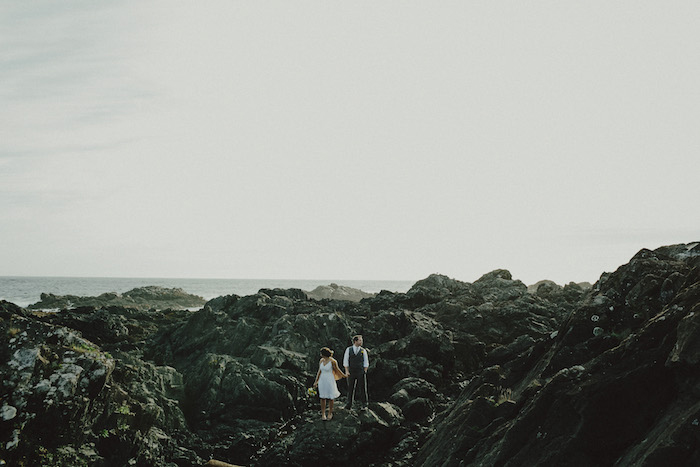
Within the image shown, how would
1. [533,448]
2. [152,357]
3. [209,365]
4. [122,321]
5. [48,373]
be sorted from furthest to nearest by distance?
[122,321], [152,357], [209,365], [48,373], [533,448]

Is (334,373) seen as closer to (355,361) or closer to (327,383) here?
(327,383)

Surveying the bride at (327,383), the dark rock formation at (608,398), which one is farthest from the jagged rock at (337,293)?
the dark rock formation at (608,398)

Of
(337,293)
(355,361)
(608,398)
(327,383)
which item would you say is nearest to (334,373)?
(327,383)

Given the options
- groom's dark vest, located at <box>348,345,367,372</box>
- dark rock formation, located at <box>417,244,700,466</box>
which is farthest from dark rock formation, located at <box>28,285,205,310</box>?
dark rock formation, located at <box>417,244,700,466</box>

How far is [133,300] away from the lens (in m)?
68.1

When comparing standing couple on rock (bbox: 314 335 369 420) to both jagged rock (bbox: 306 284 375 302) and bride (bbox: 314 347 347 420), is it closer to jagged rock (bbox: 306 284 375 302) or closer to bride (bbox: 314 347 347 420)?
bride (bbox: 314 347 347 420)

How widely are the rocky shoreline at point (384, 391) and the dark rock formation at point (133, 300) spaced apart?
112ft

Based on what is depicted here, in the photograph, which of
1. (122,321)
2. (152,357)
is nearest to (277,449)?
(152,357)

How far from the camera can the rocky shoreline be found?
9242mm

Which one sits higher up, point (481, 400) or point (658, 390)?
point (658, 390)

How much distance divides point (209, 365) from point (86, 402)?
987cm

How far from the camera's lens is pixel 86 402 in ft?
43.1

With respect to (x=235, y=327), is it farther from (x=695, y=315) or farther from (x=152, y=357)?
(x=695, y=315)

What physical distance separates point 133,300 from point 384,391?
2230 inches
